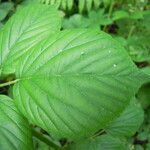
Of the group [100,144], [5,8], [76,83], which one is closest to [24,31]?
[76,83]

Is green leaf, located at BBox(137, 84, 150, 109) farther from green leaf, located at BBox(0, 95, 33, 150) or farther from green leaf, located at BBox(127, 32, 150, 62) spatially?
green leaf, located at BBox(0, 95, 33, 150)

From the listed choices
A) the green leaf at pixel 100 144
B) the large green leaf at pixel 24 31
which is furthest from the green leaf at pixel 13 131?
the green leaf at pixel 100 144

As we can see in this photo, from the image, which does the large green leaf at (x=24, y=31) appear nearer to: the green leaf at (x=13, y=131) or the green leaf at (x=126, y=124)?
the green leaf at (x=13, y=131)

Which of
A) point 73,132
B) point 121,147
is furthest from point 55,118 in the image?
point 121,147

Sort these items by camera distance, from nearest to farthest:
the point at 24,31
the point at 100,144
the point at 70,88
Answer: the point at 70,88 → the point at 24,31 → the point at 100,144

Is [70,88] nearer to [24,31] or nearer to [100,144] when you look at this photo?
[24,31]

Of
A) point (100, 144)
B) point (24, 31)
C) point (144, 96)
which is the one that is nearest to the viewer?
point (24, 31)

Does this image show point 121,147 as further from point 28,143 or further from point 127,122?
point 28,143
